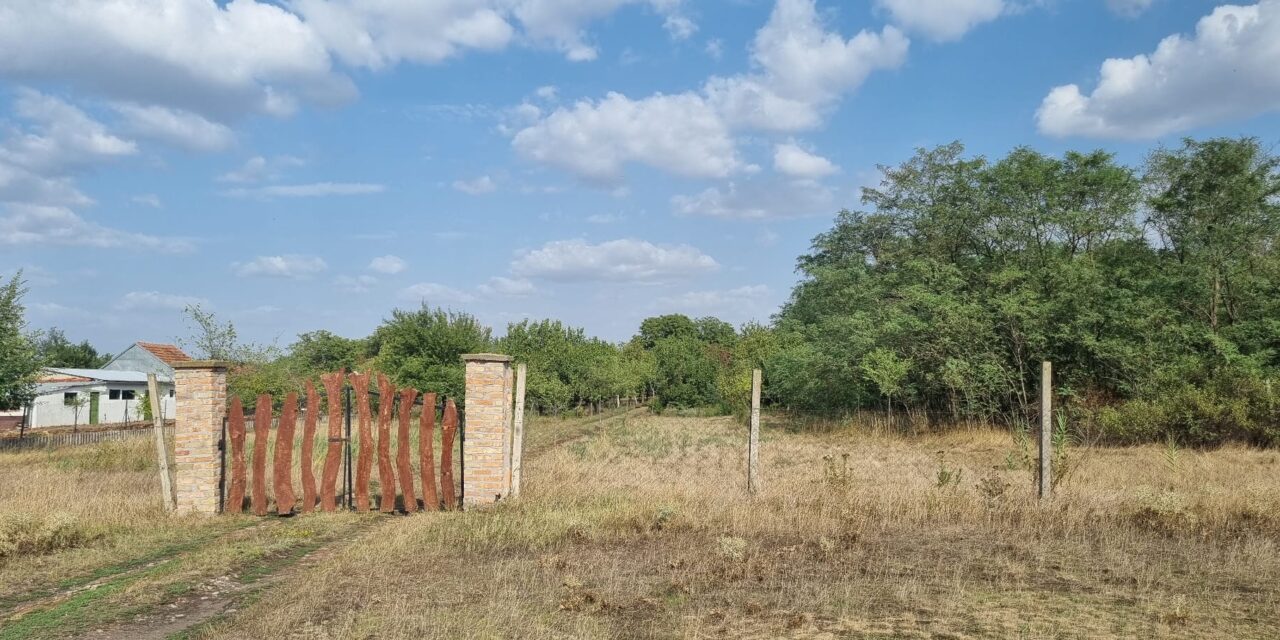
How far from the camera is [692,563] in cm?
734

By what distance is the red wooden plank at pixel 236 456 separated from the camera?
9922 mm

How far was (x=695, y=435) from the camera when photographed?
25.5 m

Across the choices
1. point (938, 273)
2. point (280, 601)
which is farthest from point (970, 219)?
point (280, 601)

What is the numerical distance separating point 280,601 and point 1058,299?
65.0ft

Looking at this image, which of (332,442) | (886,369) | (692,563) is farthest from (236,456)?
(886,369)

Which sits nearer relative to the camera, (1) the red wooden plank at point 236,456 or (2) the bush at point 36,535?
(2) the bush at point 36,535

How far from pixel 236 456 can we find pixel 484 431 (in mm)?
3197

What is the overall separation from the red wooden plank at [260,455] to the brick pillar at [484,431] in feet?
8.40

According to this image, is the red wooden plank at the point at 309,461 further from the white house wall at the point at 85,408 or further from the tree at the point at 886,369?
the white house wall at the point at 85,408

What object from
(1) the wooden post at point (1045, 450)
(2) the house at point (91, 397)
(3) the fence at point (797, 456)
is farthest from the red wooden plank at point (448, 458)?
(2) the house at point (91, 397)

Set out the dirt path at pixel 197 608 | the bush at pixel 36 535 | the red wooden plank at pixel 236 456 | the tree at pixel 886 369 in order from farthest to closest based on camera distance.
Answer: the tree at pixel 886 369, the red wooden plank at pixel 236 456, the bush at pixel 36 535, the dirt path at pixel 197 608

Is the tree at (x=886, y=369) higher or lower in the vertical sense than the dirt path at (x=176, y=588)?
higher

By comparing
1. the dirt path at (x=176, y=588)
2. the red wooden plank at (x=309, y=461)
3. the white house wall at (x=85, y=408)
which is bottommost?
the white house wall at (x=85, y=408)

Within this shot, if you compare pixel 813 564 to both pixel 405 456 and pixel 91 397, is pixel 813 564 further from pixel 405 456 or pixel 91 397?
pixel 91 397
